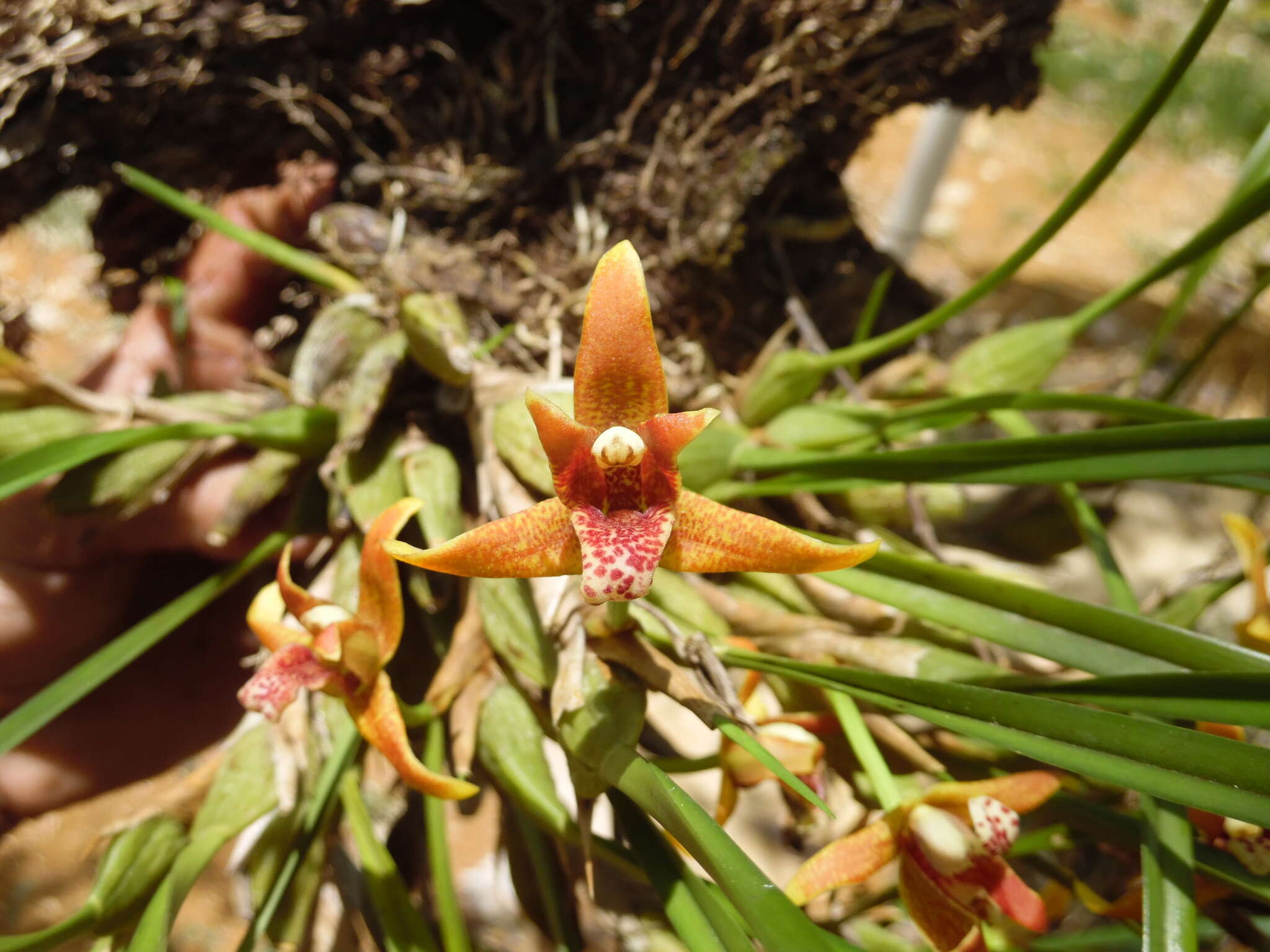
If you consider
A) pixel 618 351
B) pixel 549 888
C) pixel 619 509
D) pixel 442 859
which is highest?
pixel 618 351

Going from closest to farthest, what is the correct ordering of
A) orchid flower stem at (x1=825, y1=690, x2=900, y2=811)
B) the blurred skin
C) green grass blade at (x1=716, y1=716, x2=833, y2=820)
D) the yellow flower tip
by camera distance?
the yellow flower tip < green grass blade at (x1=716, y1=716, x2=833, y2=820) < orchid flower stem at (x1=825, y1=690, x2=900, y2=811) < the blurred skin

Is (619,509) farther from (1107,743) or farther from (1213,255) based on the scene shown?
(1213,255)

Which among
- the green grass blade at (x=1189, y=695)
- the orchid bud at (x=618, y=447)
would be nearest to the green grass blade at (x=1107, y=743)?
the green grass blade at (x=1189, y=695)

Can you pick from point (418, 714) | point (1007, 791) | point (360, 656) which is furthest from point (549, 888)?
point (1007, 791)

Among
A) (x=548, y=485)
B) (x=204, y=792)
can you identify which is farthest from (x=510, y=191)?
(x=204, y=792)

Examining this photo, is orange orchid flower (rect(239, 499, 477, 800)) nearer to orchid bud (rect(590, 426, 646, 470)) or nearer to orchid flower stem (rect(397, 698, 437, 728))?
orchid flower stem (rect(397, 698, 437, 728))

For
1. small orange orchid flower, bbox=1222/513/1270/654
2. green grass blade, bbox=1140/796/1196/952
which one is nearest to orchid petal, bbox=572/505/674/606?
green grass blade, bbox=1140/796/1196/952

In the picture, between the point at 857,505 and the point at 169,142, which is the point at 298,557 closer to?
the point at 169,142
